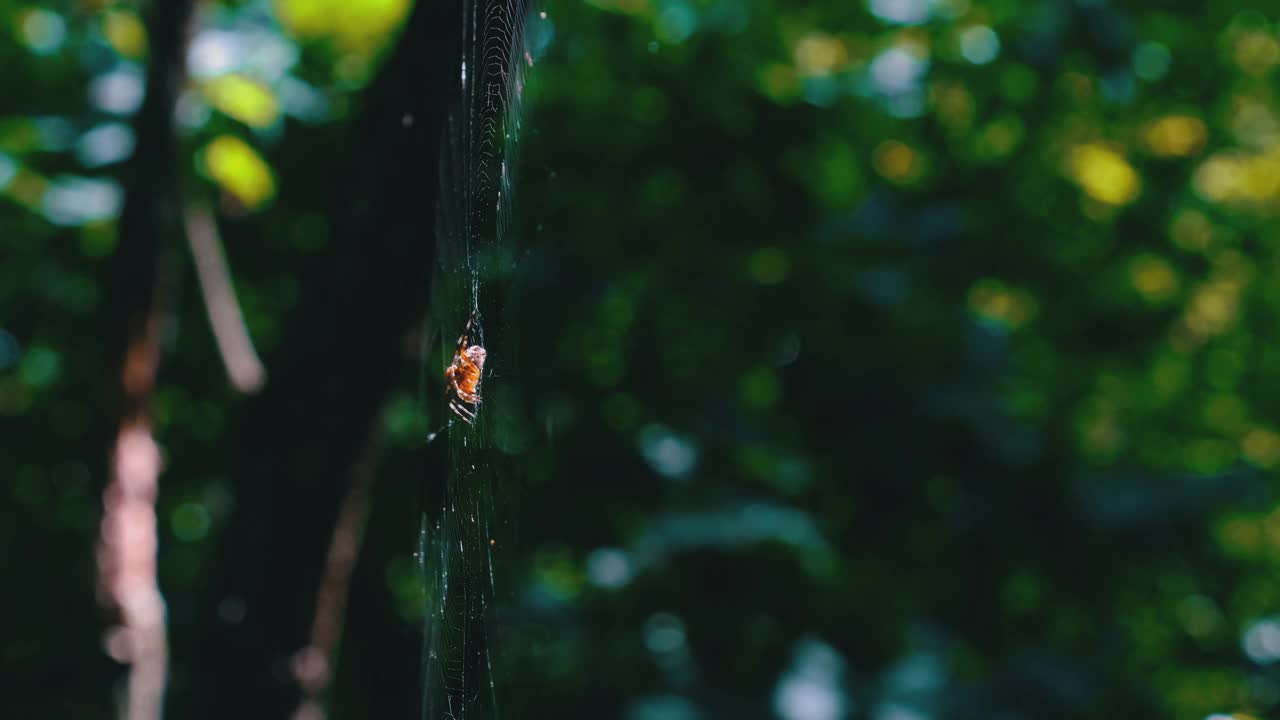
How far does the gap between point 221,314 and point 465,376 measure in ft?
4.53

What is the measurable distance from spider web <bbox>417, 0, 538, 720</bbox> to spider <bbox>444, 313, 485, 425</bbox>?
1cm

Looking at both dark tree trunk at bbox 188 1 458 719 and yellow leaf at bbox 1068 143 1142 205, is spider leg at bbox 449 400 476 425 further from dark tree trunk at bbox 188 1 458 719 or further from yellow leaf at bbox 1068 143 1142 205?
yellow leaf at bbox 1068 143 1142 205

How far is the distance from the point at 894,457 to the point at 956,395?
0.22m

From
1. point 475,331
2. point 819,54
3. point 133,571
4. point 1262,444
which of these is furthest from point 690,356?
point 1262,444

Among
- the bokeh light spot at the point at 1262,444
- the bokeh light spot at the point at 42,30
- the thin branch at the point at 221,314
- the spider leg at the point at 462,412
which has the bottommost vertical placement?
the spider leg at the point at 462,412

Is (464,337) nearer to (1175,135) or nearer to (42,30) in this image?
(42,30)

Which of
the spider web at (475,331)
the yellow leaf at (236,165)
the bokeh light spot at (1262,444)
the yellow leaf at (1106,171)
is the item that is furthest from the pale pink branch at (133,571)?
the bokeh light spot at (1262,444)

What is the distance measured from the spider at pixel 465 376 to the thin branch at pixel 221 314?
1.21m

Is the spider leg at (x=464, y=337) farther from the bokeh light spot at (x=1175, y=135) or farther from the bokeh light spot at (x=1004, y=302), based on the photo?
the bokeh light spot at (x=1175, y=135)

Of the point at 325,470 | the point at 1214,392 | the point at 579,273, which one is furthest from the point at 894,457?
the point at 1214,392

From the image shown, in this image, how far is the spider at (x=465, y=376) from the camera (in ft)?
3.47

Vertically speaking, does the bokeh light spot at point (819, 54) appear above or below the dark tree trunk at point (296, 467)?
above

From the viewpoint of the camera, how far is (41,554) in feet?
11.5

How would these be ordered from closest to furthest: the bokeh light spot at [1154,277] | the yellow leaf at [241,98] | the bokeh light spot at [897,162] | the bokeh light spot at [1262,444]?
1. the yellow leaf at [241,98]
2. the bokeh light spot at [897,162]
3. the bokeh light spot at [1154,277]
4. the bokeh light spot at [1262,444]
